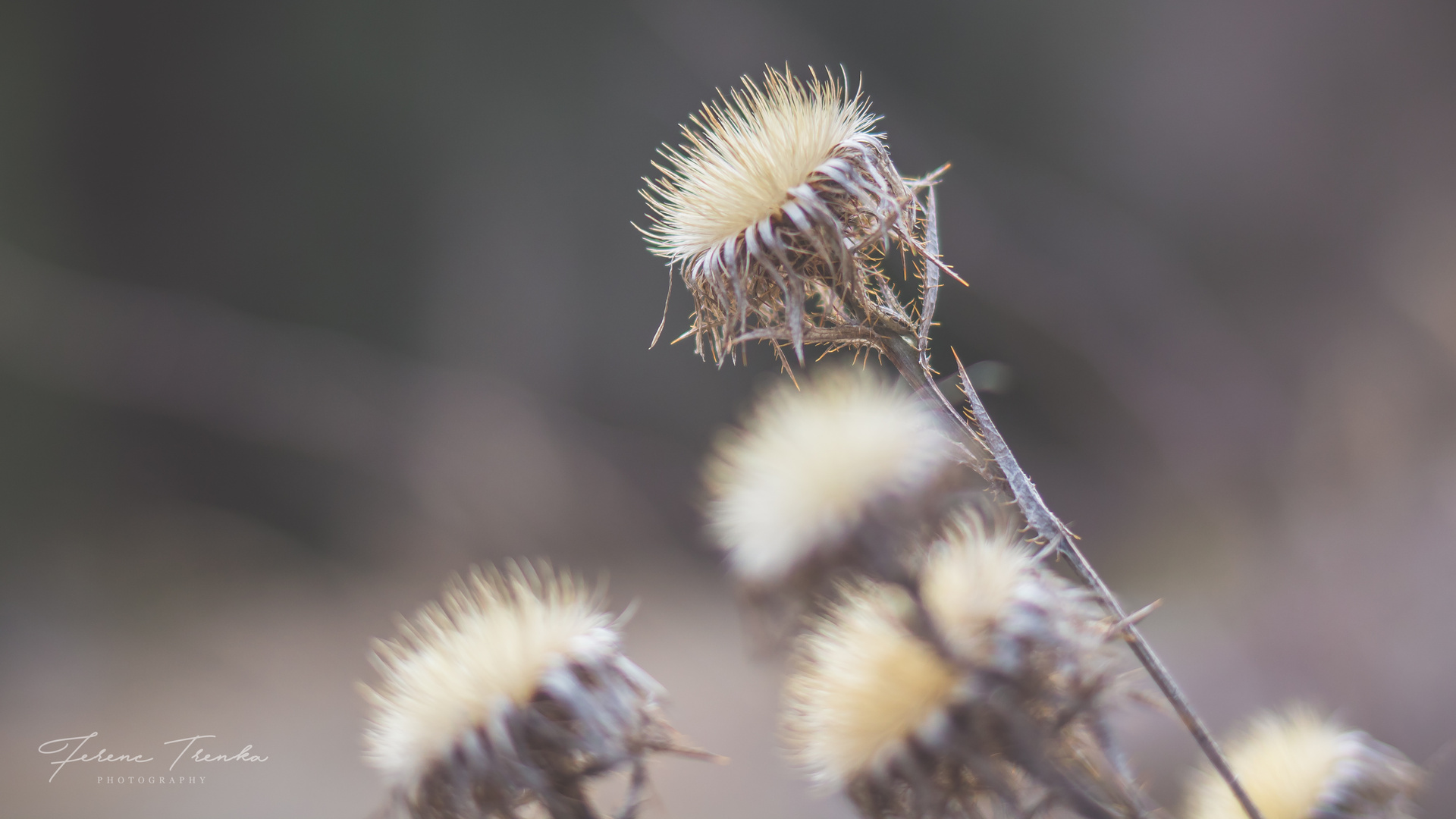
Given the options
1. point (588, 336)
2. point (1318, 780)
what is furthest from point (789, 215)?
point (588, 336)

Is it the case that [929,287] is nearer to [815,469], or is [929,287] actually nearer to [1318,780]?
[815,469]

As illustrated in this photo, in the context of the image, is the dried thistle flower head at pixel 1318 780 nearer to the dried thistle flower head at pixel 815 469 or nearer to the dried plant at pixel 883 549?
the dried plant at pixel 883 549

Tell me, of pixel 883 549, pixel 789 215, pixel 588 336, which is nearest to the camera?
pixel 883 549
